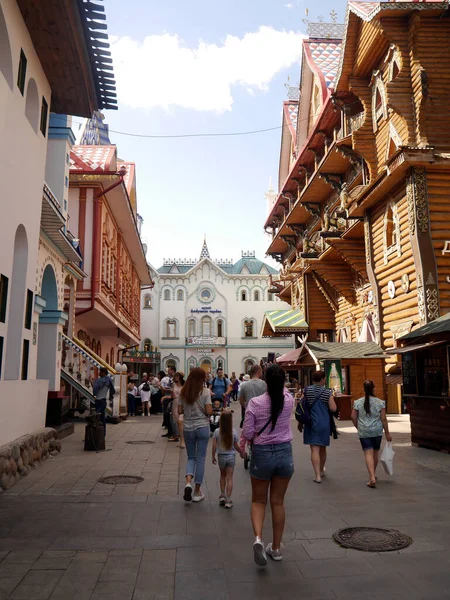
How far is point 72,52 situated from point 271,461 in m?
7.95

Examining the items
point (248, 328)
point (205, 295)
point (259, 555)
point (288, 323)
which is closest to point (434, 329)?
point (259, 555)

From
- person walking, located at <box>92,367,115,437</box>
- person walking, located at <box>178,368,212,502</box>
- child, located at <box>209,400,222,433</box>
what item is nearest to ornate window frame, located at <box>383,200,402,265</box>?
child, located at <box>209,400,222,433</box>

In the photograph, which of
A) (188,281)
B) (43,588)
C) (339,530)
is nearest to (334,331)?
Result: (339,530)

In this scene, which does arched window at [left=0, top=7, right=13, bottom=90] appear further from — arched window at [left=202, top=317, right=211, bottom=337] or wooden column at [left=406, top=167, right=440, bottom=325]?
arched window at [left=202, top=317, right=211, bottom=337]

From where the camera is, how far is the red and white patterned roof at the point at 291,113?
32688mm

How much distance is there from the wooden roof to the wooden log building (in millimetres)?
8319

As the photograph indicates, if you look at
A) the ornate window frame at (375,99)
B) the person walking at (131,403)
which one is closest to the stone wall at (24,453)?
the person walking at (131,403)

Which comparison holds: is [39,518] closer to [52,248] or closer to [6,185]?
[6,185]

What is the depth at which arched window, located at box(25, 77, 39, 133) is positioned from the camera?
9508 millimetres

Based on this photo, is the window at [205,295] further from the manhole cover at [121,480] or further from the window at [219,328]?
the manhole cover at [121,480]

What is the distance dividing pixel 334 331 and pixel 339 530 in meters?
23.3

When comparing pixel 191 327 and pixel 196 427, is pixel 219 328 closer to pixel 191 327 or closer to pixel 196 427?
pixel 191 327

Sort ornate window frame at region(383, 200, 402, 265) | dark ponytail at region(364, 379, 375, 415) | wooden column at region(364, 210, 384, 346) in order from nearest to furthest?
1. dark ponytail at region(364, 379, 375, 415)
2. ornate window frame at region(383, 200, 402, 265)
3. wooden column at region(364, 210, 384, 346)

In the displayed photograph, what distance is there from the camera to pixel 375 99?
18.1 m
